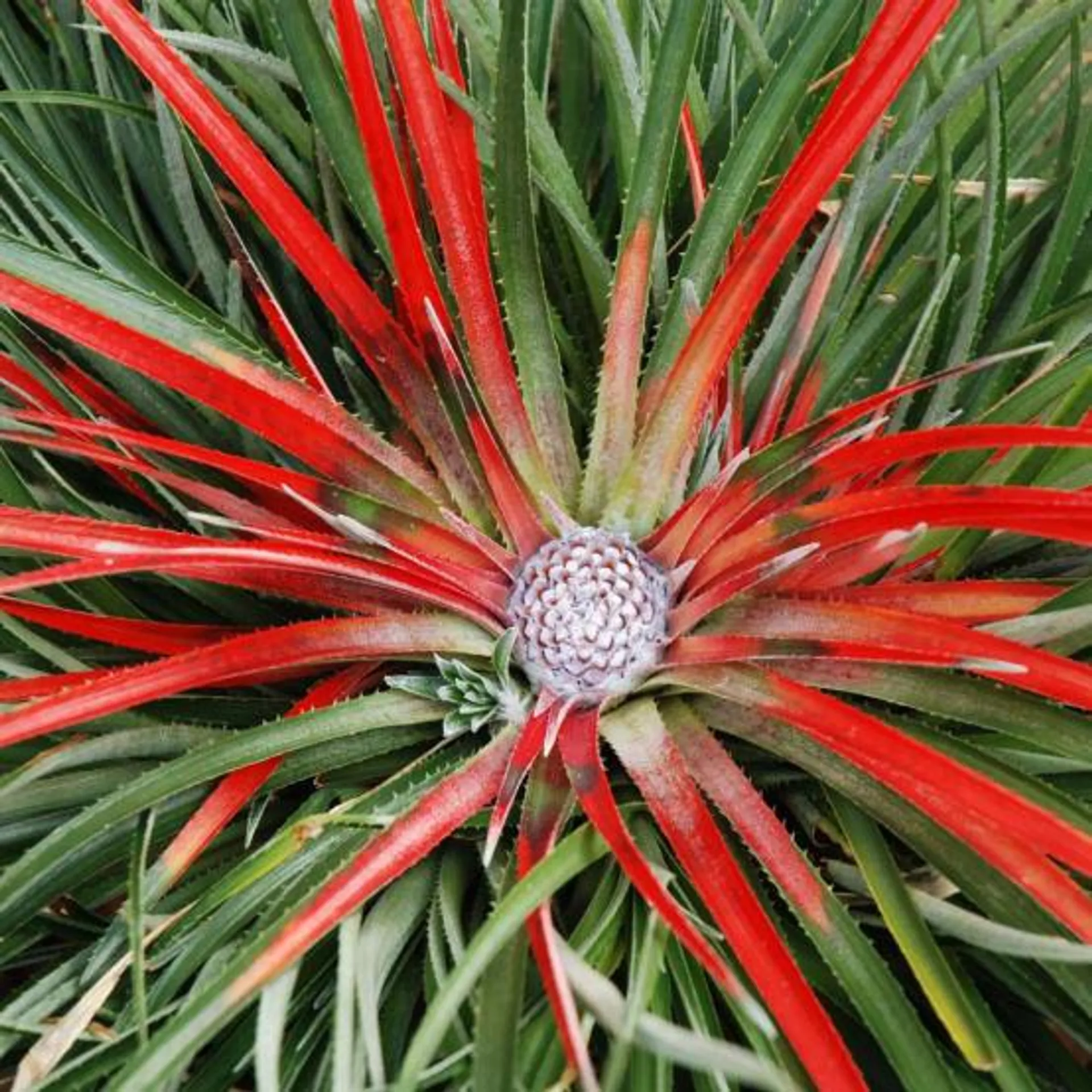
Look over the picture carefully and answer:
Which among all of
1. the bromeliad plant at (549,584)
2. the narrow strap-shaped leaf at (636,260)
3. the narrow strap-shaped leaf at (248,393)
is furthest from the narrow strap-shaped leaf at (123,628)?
the narrow strap-shaped leaf at (636,260)

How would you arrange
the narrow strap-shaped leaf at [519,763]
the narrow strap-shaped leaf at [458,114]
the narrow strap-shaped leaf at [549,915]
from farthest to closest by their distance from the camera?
the narrow strap-shaped leaf at [458,114] < the narrow strap-shaped leaf at [519,763] < the narrow strap-shaped leaf at [549,915]

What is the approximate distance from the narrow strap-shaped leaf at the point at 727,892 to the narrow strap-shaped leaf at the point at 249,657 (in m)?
0.10

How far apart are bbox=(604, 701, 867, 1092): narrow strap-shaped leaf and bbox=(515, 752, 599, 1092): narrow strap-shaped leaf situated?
36 millimetres

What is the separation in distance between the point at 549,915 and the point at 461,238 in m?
0.34

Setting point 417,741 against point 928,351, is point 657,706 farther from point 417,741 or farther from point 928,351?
point 928,351

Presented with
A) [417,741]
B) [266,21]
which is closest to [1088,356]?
[417,741]

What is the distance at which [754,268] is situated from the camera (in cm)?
59

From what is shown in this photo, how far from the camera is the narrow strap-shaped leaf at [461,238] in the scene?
0.60m

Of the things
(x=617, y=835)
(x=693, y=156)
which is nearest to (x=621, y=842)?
(x=617, y=835)

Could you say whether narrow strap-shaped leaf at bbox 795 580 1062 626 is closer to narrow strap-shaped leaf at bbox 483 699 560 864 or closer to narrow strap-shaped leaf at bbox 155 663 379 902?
narrow strap-shaped leaf at bbox 483 699 560 864

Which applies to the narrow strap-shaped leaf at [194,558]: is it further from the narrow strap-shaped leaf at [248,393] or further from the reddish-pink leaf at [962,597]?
the reddish-pink leaf at [962,597]

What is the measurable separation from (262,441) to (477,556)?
0.16 metres

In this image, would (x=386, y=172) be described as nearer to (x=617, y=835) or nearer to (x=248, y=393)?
(x=248, y=393)

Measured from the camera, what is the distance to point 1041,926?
514mm
